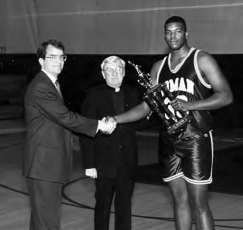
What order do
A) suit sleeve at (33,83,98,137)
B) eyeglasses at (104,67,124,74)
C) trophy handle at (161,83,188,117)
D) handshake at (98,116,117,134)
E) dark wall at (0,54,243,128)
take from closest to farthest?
suit sleeve at (33,83,98,137)
trophy handle at (161,83,188,117)
handshake at (98,116,117,134)
eyeglasses at (104,67,124,74)
dark wall at (0,54,243,128)

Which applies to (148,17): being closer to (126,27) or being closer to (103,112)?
(126,27)

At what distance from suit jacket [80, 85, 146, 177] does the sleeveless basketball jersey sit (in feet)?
1.61

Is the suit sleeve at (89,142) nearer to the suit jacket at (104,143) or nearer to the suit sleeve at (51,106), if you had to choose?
the suit jacket at (104,143)

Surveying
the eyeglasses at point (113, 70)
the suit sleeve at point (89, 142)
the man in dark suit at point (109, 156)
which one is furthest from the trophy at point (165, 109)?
the suit sleeve at point (89, 142)

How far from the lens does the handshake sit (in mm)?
4691

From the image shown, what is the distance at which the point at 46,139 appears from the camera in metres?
4.41

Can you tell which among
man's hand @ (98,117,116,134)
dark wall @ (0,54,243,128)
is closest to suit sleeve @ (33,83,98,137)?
man's hand @ (98,117,116,134)

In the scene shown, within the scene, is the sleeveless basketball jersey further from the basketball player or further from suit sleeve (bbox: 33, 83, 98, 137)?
suit sleeve (bbox: 33, 83, 98, 137)

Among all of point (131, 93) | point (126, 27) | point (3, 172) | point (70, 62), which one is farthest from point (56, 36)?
point (131, 93)

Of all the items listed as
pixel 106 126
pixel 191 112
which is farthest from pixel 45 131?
pixel 191 112

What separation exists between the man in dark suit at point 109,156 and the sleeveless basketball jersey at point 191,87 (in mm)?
458

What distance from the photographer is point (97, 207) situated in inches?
195

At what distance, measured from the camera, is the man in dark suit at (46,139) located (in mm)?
4414

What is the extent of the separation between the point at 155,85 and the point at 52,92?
72 cm
